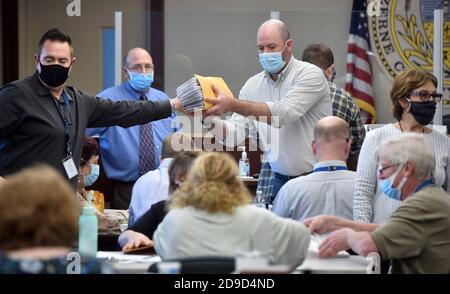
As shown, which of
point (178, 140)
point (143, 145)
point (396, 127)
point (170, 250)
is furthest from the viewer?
point (143, 145)

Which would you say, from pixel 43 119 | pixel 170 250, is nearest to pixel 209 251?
pixel 170 250

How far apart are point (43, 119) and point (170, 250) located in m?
1.43

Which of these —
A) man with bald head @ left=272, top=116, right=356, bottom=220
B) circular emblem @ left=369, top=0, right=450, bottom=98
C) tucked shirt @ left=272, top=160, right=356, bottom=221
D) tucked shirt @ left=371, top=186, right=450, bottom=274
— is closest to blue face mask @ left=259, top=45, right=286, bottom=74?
man with bald head @ left=272, top=116, right=356, bottom=220

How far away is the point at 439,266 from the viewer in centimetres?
369

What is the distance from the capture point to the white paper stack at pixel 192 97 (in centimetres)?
497

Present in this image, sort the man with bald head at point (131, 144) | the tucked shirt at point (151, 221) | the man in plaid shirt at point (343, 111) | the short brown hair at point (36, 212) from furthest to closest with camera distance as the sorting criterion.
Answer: the man with bald head at point (131, 144), the man in plaid shirt at point (343, 111), the tucked shirt at point (151, 221), the short brown hair at point (36, 212)

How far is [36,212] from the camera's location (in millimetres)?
2449

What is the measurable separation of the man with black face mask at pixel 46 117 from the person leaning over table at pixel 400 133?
1444 millimetres

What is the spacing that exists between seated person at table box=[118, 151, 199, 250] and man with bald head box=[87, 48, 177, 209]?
2.18 meters

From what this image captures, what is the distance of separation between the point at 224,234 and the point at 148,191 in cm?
163

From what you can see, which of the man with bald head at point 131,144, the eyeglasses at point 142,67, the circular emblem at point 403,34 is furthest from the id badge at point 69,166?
the circular emblem at point 403,34

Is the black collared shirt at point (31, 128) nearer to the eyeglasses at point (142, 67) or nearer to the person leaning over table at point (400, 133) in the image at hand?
the person leaning over table at point (400, 133)

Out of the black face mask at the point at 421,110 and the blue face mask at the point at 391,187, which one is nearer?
the blue face mask at the point at 391,187
